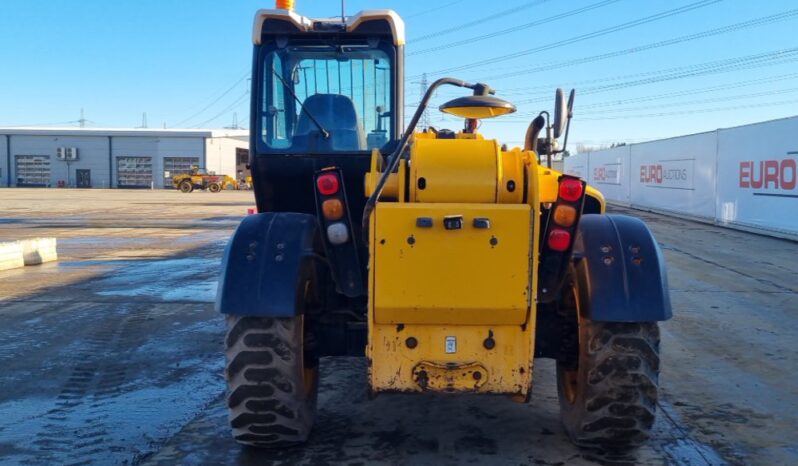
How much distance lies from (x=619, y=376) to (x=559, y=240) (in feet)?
2.83

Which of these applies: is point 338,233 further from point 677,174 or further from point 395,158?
point 677,174

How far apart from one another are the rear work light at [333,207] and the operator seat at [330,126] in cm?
154

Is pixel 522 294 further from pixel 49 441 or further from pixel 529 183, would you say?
pixel 49 441

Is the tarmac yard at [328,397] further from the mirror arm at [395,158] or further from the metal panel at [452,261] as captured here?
the mirror arm at [395,158]

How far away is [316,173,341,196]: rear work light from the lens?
12.5 feet

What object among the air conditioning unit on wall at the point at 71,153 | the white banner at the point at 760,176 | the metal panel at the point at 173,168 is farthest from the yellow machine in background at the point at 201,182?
the white banner at the point at 760,176

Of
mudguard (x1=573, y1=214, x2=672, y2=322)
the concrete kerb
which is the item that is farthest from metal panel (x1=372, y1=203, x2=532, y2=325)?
the concrete kerb

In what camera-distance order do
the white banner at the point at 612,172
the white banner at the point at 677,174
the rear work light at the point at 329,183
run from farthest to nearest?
1. the white banner at the point at 612,172
2. the white banner at the point at 677,174
3. the rear work light at the point at 329,183

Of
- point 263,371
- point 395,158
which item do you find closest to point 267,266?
point 263,371

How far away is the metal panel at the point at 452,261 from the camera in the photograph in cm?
352

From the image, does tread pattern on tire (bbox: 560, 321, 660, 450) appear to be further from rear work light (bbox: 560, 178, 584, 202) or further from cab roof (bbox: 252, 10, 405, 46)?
cab roof (bbox: 252, 10, 405, 46)

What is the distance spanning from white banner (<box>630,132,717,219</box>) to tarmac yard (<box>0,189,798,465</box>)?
1303cm

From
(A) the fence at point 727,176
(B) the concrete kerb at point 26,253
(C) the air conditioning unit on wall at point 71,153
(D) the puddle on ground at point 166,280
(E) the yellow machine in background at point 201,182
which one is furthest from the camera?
(C) the air conditioning unit on wall at point 71,153

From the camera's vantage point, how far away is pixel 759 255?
1534cm
